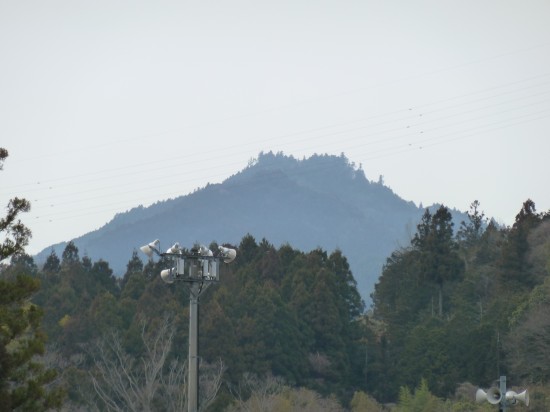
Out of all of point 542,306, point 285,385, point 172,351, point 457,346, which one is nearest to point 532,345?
point 542,306

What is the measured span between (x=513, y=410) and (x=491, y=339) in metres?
13.3

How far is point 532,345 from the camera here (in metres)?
54.2

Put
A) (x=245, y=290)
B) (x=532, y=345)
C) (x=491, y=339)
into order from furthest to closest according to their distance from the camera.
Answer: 1. (x=245, y=290)
2. (x=491, y=339)
3. (x=532, y=345)

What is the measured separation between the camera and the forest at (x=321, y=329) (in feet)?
180

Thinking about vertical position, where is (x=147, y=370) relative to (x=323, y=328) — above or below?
below

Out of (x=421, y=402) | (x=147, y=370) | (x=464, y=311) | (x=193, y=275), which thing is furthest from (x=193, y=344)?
(x=464, y=311)

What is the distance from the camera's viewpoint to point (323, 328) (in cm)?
6488

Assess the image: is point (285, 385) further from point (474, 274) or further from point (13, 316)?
point (13, 316)

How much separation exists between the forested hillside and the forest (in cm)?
7

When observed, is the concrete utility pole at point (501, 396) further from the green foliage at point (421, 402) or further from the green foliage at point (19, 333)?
the green foliage at point (421, 402)

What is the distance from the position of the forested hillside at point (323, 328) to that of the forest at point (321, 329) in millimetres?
74

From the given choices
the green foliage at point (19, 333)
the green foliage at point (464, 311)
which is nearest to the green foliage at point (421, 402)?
the green foliage at point (464, 311)

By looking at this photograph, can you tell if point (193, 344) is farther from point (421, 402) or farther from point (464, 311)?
point (464, 311)

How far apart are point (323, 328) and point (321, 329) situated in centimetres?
13
